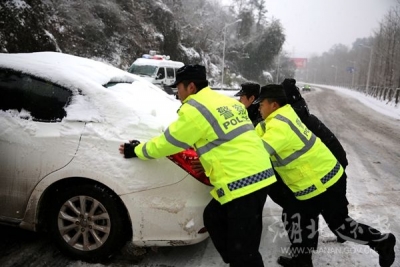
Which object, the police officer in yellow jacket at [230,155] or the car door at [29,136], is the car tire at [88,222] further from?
the police officer in yellow jacket at [230,155]

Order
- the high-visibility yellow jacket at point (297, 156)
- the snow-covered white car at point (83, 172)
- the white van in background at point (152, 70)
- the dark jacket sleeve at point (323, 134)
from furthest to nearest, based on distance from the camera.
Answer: the white van in background at point (152, 70), the dark jacket sleeve at point (323, 134), the snow-covered white car at point (83, 172), the high-visibility yellow jacket at point (297, 156)

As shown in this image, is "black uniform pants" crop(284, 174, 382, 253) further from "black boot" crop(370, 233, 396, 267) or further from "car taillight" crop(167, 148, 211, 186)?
"car taillight" crop(167, 148, 211, 186)

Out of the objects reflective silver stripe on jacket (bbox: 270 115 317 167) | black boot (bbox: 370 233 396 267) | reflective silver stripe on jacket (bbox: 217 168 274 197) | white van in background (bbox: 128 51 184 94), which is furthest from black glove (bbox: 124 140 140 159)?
white van in background (bbox: 128 51 184 94)

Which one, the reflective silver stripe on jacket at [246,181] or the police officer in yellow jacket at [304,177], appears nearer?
the reflective silver stripe on jacket at [246,181]

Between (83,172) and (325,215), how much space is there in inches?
82.4

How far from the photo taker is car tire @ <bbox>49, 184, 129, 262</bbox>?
9.38 feet

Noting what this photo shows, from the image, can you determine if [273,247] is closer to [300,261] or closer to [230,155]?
[300,261]

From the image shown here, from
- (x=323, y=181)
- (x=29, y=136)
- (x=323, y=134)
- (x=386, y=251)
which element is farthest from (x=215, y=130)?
(x=386, y=251)

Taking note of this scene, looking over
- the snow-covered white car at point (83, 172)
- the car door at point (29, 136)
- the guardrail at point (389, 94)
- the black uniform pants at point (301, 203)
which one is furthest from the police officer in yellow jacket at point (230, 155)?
the guardrail at point (389, 94)

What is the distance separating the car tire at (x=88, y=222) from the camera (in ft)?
9.38

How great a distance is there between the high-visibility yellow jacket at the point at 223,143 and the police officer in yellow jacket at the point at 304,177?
13.2 inches

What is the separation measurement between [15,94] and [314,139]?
2599mm

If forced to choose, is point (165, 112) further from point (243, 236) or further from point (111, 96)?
point (243, 236)

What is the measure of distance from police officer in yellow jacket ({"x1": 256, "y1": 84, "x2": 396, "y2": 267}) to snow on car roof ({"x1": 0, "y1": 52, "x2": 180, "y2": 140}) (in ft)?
3.25
